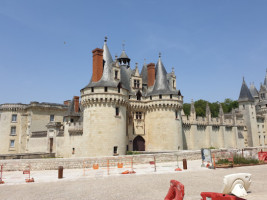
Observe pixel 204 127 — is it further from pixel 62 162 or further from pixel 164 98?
pixel 62 162

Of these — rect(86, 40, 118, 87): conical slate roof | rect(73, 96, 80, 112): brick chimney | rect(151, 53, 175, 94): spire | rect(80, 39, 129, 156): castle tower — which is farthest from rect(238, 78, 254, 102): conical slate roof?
rect(73, 96, 80, 112): brick chimney

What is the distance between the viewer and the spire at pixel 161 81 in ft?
102

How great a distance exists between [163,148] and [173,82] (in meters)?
10.6

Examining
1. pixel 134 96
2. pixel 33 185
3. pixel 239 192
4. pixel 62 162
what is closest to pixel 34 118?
pixel 134 96

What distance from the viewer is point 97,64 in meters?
27.5

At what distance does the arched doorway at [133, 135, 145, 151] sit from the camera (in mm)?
30578

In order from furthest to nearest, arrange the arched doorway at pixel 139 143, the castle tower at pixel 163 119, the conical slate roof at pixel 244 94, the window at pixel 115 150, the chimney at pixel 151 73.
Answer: the conical slate roof at pixel 244 94, the chimney at pixel 151 73, the arched doorway at pixel 139 143, the castle tower at pixel 163 119, the window at pixel 115 150

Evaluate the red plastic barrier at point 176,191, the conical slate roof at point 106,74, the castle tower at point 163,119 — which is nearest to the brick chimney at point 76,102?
the conical slate roof at point 106,74

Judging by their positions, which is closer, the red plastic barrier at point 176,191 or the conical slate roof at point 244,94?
the red plastic barrier at point 176,191

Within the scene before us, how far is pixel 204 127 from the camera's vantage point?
128 ft

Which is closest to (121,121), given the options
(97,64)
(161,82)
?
(97,64)

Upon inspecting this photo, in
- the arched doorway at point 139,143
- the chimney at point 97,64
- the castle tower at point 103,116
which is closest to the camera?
the castle tower at point 103,116

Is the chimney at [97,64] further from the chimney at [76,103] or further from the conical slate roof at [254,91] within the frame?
the conical slate roof at [254,91]

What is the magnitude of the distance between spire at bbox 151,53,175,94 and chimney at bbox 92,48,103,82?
8698 millimetres
